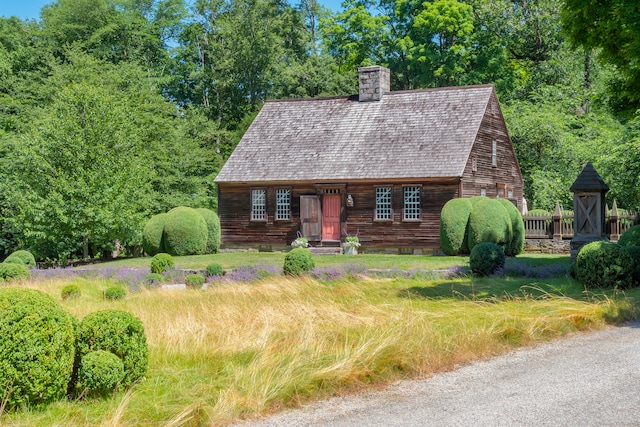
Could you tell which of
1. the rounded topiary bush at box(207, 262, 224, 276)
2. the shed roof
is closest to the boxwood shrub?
the rounded topiary bush at box(207, 262, 224, 276)

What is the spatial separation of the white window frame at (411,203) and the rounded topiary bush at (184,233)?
27.6ft

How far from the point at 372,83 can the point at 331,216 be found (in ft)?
22.2

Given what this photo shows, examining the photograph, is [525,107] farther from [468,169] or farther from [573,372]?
[573,372]

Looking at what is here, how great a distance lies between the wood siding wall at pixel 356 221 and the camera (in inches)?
1178

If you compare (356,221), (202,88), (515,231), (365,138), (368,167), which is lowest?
(515,231)

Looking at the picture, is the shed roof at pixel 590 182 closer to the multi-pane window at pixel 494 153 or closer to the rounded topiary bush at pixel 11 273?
the multi-pane window at pixel 494 153

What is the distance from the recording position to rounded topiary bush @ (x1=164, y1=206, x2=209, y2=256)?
3009 cm

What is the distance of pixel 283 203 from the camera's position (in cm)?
3256

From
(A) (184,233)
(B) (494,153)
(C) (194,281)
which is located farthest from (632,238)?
(A) (184,233)

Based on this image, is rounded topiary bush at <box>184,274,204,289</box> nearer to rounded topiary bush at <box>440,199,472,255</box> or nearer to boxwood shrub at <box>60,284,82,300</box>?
boxwood shrub at <box>60,284,82,300</box>

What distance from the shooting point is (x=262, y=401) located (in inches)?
308

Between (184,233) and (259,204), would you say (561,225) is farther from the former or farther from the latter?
(184,233)

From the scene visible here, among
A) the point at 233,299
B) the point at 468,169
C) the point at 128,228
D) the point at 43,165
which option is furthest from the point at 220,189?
the point at 233,299

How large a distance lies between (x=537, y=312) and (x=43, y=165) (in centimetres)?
2337
